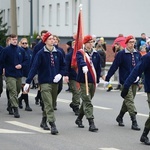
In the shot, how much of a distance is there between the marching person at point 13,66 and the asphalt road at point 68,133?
0.61 metres

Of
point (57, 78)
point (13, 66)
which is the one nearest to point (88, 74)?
point (57, 78)

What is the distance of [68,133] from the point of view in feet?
46.8

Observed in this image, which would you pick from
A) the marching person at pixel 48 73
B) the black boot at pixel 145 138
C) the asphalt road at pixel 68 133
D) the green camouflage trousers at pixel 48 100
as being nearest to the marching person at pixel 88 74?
the asphalt road at pixel 68 133

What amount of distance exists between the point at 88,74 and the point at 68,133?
50.7 inches

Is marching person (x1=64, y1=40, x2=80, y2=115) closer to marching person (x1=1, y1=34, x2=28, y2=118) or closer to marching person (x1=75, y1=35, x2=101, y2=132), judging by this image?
marching person (x1=1, y1=34, x2=28, y2=118)

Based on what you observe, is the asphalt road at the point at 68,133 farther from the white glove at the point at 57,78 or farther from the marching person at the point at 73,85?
the white glove at the point at 57,78

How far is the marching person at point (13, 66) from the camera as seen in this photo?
1733 centimetres

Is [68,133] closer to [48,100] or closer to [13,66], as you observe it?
[48,100]

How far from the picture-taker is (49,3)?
177 ft

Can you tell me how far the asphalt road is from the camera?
12.6 metres

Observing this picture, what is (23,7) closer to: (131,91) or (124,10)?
(124,10)

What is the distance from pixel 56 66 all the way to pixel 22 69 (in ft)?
11.5

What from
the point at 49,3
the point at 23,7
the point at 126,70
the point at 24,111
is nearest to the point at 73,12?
the point at 49,3

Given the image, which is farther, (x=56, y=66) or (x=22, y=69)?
(x=22, y=69)
